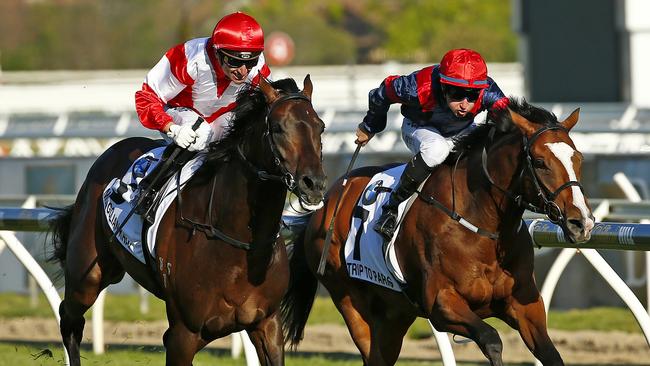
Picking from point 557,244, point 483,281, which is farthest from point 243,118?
point 557,244

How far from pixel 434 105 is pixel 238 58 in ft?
3.12

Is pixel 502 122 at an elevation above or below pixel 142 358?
above

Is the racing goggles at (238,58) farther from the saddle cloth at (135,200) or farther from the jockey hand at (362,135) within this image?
the jockey hand at (362,135)

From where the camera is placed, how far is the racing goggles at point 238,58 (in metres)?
5.63

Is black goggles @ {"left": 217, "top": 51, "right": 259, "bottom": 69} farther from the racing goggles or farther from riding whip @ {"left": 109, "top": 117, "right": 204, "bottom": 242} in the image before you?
riding whip @ {"left": 109, "top": 117, "right": 204, "bottom": 242}

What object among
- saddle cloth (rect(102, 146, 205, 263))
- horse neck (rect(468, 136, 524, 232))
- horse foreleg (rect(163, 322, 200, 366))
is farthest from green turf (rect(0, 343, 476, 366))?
horse neck (rect(468, 136, 524, 232))

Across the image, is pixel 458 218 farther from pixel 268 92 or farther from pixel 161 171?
pixel 161 171

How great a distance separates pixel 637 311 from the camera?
6.12 m

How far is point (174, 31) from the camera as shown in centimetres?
4653

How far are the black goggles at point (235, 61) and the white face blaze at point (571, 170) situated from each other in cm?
125

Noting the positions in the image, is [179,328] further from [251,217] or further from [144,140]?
[144,140]

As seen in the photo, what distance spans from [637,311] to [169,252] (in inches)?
82.6

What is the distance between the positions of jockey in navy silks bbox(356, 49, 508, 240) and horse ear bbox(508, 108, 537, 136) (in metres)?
0.22

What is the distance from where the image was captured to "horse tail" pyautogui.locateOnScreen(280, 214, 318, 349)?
21.9 ft
